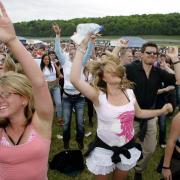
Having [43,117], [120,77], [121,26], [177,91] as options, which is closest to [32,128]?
[43,117]

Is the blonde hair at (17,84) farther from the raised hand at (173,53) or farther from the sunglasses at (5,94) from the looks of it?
the raised hand at (173,53)

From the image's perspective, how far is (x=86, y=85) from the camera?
11.3 ft

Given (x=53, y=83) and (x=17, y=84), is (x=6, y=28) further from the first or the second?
(x=53, y=83)

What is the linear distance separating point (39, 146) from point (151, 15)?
91746 mm

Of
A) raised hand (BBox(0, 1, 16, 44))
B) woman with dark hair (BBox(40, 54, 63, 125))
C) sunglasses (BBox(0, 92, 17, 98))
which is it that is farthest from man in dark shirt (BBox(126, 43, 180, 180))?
woman with dark hair (BBox(40, 54, 63, 125))

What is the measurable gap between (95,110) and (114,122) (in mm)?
316

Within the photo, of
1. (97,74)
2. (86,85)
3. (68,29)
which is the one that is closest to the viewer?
(86,85)

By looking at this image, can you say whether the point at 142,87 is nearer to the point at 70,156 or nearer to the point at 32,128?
the point at 70,156

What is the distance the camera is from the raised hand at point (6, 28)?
187 centimetres

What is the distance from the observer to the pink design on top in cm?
346

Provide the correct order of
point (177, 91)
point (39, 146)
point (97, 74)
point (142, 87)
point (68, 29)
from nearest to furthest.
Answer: point (39, 146), point (97, 74), point (142, 87), point (177, 91), point (68, 29)

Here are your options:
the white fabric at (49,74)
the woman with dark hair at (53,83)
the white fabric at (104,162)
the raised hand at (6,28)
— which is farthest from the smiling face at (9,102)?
the white fabric at (49,74)

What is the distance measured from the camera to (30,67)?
2.04 metres

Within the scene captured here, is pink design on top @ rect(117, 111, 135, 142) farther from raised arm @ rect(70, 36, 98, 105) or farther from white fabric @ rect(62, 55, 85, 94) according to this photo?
white fabric @ rect(62, 55, 85, 94)
